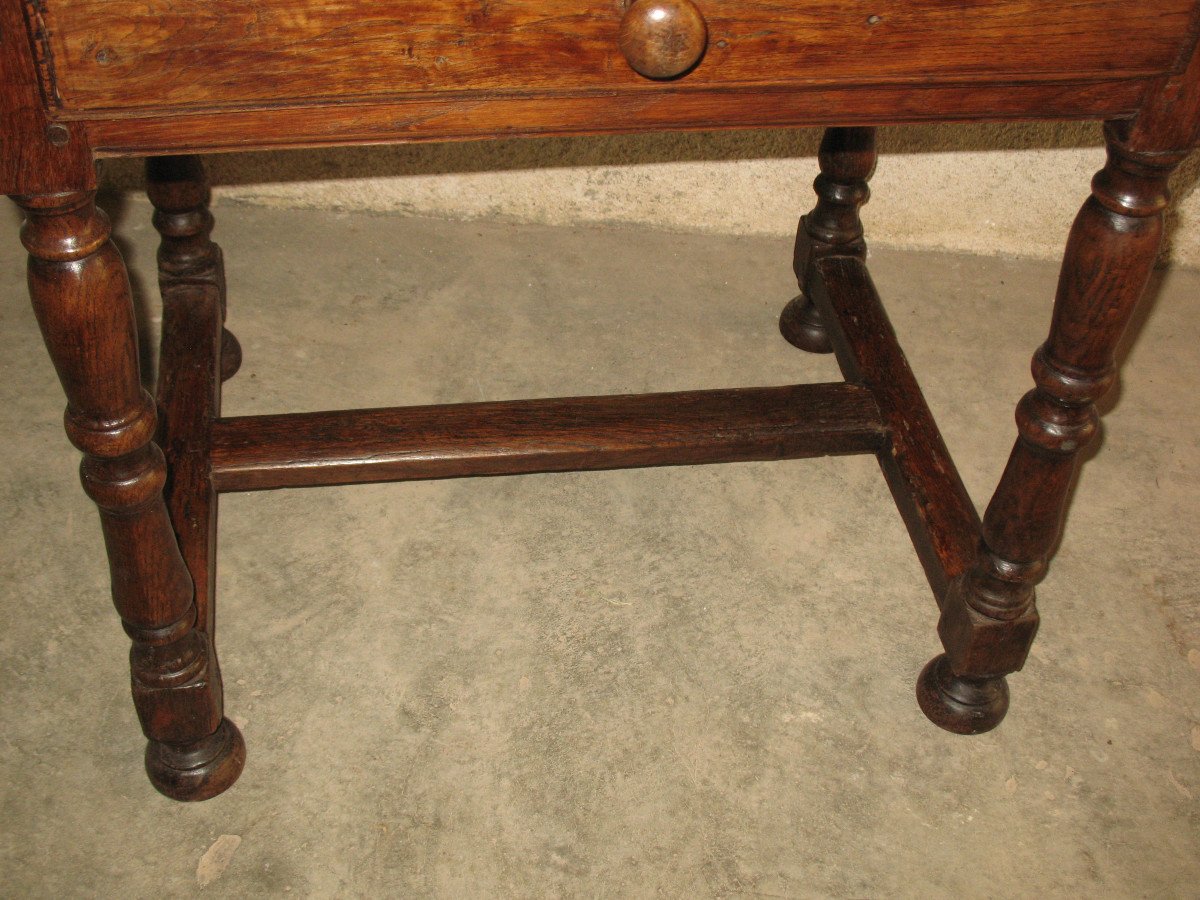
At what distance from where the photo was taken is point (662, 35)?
2.68ft

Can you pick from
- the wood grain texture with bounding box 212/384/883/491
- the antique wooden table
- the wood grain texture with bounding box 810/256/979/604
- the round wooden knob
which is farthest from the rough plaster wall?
the round wooden knob

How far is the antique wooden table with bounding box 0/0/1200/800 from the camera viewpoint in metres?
0.82

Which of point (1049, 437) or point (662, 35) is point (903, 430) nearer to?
point (1049, 437)

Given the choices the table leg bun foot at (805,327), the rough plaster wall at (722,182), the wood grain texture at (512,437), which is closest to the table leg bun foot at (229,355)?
the wood grain texture at (512,437)

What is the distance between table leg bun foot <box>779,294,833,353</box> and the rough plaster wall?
365 mm

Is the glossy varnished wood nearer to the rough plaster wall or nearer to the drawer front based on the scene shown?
the drawer front

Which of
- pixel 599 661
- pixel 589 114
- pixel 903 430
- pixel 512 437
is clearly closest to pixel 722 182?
pixel 903 430

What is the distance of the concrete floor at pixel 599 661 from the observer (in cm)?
120

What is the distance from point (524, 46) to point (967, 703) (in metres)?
0.87

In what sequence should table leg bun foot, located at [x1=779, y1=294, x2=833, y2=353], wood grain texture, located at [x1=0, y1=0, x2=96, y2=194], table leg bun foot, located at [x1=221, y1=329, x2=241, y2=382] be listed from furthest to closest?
table leg bun foot, located at [x1=779, y1=294, x2=833, y2=353] → table leg bun foot, located at [x1=221, y1=329, x2=241, y2=382] → wood grain texture, located at [x1=0, y1=0, x2=96, y2=194]

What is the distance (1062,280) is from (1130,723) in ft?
1.89

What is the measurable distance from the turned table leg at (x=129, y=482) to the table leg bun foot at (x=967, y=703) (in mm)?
760

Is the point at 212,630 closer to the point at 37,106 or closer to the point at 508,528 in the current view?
the point at 508,528

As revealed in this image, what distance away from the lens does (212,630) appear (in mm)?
1312
